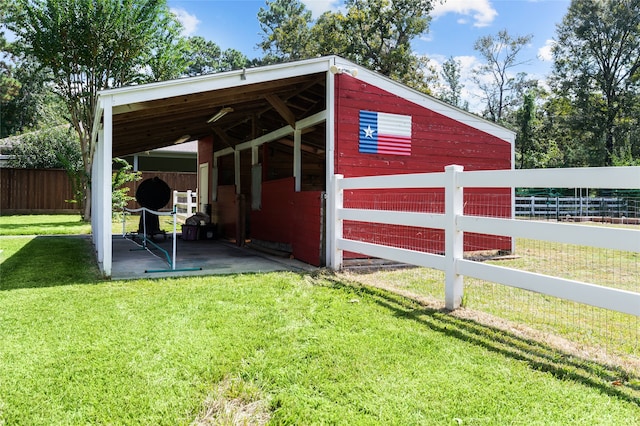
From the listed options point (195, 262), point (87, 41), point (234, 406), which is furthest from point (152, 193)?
point (234, 406)

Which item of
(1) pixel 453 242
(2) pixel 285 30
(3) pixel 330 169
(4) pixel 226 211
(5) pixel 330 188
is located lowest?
(1) pixel 453 242

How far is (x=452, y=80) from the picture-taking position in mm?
40094

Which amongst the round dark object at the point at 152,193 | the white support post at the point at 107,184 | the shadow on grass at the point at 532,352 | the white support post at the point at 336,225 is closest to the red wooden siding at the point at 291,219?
the white support post at the point at 336,225

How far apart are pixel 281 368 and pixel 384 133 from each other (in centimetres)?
481

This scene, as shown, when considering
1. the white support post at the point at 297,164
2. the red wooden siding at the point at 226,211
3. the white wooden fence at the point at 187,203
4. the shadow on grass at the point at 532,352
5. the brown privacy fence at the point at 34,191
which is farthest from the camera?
the brown privacy fence at the point at 34,191

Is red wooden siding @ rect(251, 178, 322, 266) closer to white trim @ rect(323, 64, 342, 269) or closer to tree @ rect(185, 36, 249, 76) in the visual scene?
white trim @ rect(323, 64, 342, 269)

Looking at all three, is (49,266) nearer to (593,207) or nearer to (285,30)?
(593,207)

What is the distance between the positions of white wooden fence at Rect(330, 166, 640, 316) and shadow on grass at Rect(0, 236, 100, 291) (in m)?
3.47

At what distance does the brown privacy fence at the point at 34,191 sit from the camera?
17.6 meters

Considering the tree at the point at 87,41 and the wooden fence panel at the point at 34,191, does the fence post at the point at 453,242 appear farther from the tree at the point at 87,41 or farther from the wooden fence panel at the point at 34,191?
the wooden fence panel at the point at 34,191

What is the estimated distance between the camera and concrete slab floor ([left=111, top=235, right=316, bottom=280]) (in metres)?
5.71

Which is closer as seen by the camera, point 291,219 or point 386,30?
point 291,219

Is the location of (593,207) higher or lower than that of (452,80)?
lower

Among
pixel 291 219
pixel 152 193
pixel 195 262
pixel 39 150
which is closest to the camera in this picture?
pixel 195 262
